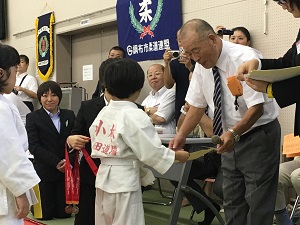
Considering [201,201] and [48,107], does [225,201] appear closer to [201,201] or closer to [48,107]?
[201,201]

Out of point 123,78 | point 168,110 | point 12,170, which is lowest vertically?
point 12,170

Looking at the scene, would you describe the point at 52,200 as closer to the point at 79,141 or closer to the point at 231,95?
the point at 79,141

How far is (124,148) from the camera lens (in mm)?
2041

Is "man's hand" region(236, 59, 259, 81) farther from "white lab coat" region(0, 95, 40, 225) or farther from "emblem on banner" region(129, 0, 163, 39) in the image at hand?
"emblem on banner" region(129, 0, 163, 39)

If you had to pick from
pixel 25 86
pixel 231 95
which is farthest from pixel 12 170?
pixel 25 86

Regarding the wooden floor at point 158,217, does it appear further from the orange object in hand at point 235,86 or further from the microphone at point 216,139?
the orange object in hand at point 235,86

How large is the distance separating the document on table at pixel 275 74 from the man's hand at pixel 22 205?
103 cm

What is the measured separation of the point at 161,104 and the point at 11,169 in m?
2.89

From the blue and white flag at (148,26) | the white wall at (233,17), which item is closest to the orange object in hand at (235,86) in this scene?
the white wall at (233,17)

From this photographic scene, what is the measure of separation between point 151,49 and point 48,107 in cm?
162

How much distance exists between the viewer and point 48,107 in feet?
14.1

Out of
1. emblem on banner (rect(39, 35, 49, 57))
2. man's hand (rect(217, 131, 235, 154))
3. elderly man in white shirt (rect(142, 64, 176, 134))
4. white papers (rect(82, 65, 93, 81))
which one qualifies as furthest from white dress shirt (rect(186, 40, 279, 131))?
emblem on banner (rect(39, 35, 49, 57))

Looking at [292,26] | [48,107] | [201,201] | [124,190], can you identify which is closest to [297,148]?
[201,201]

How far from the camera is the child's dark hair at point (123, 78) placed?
2.08m
